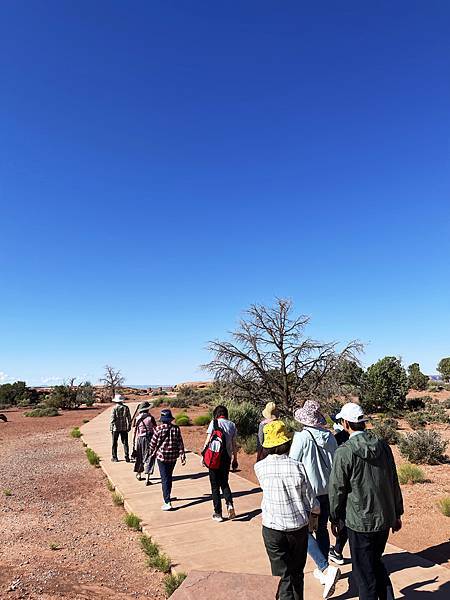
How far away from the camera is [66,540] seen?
6605 mm

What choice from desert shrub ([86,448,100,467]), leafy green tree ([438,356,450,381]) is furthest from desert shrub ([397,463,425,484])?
leafy green tree ([438,356,450,381])

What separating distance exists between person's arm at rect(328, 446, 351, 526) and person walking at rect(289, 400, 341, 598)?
2.61 feet

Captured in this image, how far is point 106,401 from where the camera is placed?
49375 millimetres

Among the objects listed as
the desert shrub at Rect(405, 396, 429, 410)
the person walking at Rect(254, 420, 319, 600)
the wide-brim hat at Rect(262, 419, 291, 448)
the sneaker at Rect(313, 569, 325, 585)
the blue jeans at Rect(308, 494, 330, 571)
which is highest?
the wide-brim hat at Rect(262, 419, 291, 448)

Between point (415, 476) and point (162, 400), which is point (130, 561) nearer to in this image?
point (415, 476)

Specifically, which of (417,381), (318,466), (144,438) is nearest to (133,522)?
(144,438)

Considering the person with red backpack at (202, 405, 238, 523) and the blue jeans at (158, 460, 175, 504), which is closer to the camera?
the person with red backpack at (202, 405, 238, 523)

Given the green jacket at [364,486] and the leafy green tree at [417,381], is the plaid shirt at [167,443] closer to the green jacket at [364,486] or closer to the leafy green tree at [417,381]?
the green jacket at [364,486]

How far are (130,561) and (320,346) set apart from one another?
1062 centimetres

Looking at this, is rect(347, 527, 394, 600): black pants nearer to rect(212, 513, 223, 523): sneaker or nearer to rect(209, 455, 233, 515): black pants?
rect(209, 455, 233, 515): black pants

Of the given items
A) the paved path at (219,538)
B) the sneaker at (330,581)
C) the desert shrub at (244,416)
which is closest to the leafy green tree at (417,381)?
the desert shrub at (244,416)

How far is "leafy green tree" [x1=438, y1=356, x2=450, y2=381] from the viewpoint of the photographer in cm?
6562

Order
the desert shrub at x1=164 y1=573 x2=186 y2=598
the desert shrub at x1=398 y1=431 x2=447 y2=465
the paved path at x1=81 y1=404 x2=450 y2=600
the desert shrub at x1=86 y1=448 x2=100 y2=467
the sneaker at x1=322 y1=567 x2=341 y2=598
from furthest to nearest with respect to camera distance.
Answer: the desert shrub at x1=86 y1=448 x2=100 y2=467 → the desert shrub at x1=398 y1=431 x2=447 y2=465 → the desert shrub at x1=164 y1=573 x2=186 y2=598 → the paved path at x1=81 y1=404 x2=450 y2=600 → the sneaker at x1=322 y1=567 x2=341 y2=598

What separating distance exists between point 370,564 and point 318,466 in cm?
105
